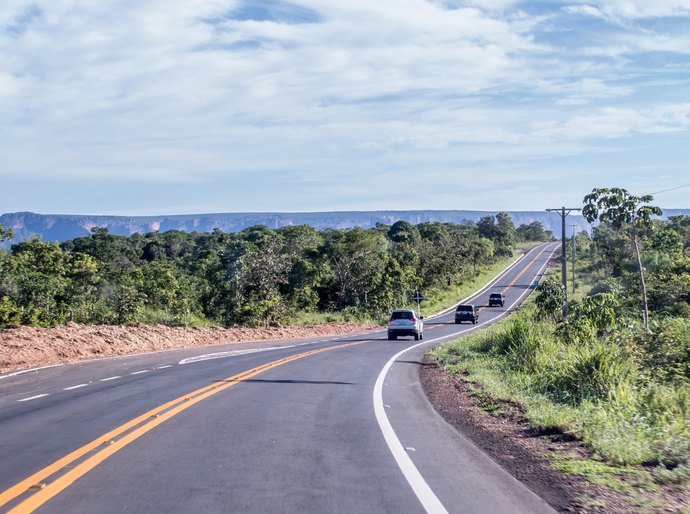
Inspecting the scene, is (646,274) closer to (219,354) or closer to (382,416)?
(219,354)

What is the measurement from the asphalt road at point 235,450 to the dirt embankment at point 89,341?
3615 mm

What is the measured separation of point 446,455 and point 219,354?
17.2m

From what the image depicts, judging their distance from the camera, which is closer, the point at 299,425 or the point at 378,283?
the point at 299,425

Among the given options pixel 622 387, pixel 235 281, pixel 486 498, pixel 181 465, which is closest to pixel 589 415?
pixel 622 387

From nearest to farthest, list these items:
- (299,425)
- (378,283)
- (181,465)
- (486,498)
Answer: (486,498), (181,465), (299,425), (378,283)

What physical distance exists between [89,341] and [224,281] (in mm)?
22736

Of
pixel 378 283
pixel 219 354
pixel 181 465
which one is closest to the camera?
pixel 181 465

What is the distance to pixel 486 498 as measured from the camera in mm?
6324

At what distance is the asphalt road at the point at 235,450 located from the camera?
6.04 m

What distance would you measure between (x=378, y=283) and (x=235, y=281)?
19.0 metres

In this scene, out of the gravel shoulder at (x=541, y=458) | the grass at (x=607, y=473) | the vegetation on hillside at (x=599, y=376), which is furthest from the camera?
the vegetation on hillside at (x=599, y=376)

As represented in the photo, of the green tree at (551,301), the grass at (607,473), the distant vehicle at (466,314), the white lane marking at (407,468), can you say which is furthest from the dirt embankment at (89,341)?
the distant vehicle at (466,314)

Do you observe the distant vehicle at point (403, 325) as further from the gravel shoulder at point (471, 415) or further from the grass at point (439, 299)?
the grass at point (439, 299)

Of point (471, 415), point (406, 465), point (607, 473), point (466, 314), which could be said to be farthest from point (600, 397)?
point (466, 314)
